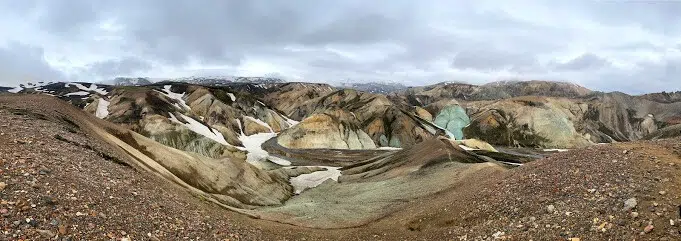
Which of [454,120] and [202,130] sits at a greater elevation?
[454,120]

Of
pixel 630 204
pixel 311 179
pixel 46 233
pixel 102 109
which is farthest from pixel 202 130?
pixel 630 204

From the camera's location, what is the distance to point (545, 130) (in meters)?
168

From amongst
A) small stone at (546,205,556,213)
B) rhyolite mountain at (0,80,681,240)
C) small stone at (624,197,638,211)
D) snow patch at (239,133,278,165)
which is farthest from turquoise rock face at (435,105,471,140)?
small stone at (624,197,638,211)

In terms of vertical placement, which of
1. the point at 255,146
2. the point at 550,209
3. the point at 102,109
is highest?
the point at 550,209

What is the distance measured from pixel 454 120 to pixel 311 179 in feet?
406

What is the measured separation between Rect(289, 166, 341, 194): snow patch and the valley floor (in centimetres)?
3664

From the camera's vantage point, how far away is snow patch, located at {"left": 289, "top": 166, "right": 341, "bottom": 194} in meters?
67.0

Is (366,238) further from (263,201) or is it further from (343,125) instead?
(343,125)

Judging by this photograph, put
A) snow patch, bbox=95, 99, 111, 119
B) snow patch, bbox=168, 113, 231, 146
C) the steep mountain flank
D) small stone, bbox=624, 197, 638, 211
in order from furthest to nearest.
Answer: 1. the steep mountain flank
2. snow patch, bbox=95, 99, 111, 119
3. snow patch, bbox=168, 113, 231, 146
4. small stone, bbox=624, 197, 638, 211

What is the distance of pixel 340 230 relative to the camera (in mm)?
28969

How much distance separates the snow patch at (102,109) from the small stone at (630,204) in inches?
5415

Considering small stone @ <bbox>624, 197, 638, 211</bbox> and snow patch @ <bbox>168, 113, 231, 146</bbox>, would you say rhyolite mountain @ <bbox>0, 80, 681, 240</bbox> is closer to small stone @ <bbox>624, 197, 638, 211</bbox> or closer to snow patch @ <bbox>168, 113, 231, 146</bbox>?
small stone @ <bbox>624, 197, 638, 211</bbox>

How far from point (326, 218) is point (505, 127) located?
157 metres

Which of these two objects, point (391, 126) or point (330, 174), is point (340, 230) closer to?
point (330, 174)
